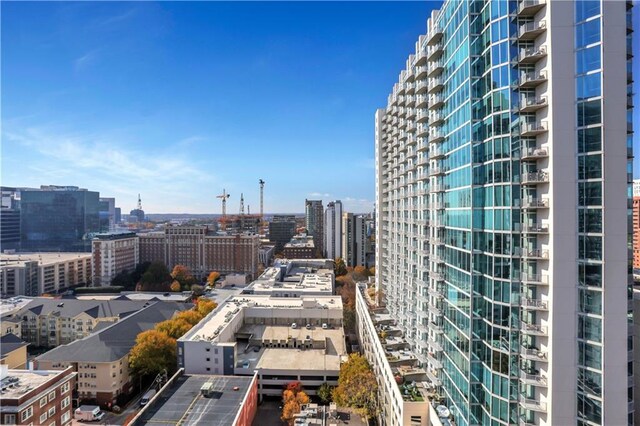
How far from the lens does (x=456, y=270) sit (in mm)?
15578

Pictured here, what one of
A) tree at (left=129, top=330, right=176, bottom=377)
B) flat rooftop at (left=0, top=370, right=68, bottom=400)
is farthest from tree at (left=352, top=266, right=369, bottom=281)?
flat rooftop at (left=0, top=370, right=68, bottom=400)

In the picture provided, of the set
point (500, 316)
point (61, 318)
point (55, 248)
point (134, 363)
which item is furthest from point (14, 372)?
point (55, 248)

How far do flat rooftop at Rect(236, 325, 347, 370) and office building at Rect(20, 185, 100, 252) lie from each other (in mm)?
77143

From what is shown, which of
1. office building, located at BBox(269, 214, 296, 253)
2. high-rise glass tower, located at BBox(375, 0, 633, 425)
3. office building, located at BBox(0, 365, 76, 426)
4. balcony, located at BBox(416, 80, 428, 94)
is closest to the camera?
high-rise glass tower, located at BBox(375, 0, 633, 425)

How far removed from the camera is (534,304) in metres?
11.5

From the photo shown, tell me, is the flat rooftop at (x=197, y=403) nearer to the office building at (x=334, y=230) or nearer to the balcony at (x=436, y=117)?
the balcony at (x=436, y=117)

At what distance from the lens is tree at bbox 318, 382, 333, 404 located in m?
24.0

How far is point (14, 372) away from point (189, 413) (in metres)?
9.80

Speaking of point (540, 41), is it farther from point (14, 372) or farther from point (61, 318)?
point (61, 318)

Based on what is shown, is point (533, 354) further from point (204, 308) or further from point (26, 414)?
point (204, 308)

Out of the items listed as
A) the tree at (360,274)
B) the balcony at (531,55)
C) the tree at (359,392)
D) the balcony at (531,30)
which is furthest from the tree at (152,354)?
the tree at (360,274)

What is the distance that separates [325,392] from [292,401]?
9.07 feet

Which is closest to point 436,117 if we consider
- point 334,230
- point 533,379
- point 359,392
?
point 533,379

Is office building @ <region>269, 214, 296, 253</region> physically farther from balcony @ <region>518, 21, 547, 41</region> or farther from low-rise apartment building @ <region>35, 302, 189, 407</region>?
balcony @ <region>518, 21, 547, 41</region>
